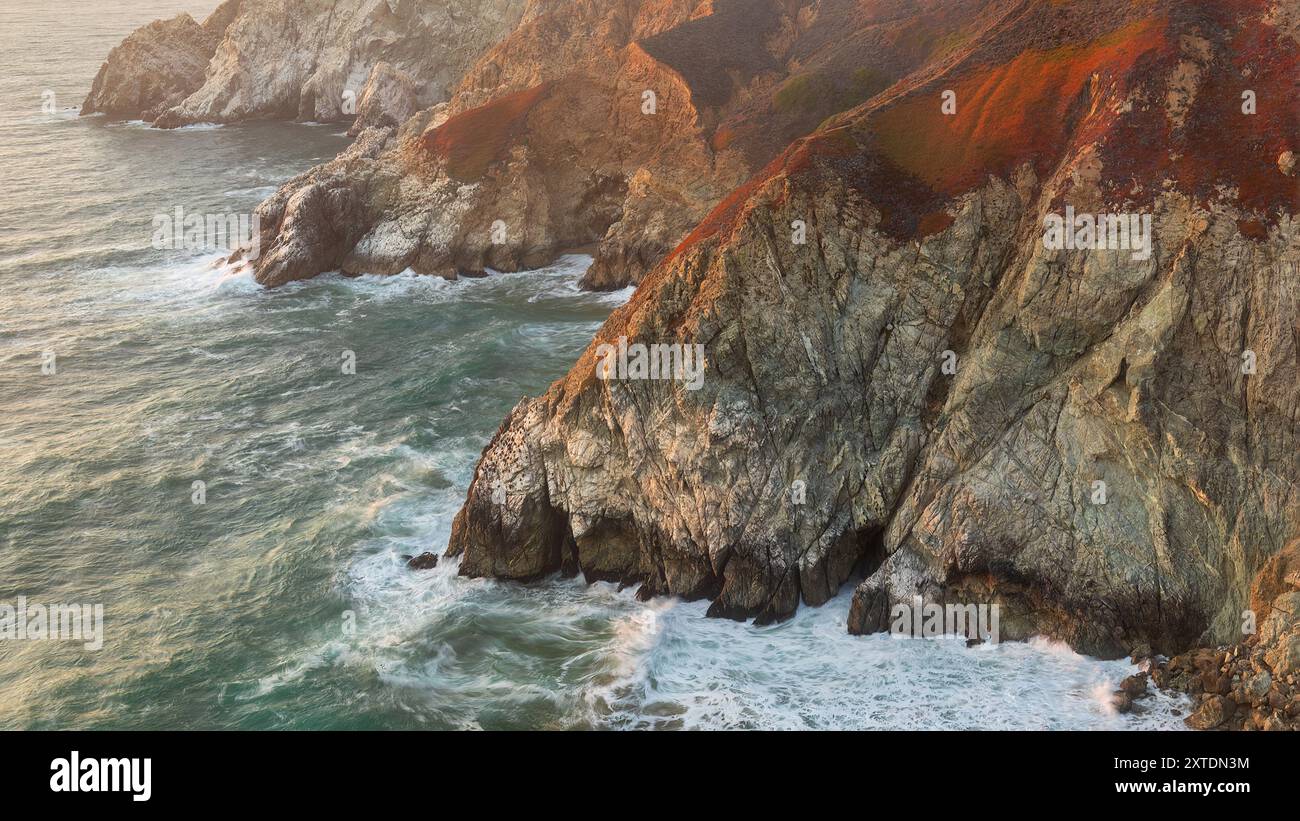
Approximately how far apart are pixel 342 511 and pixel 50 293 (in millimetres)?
42232

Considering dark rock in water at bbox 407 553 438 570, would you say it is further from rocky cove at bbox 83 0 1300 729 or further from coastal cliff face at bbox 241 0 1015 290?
coastal cliff face at bbox 241 0 1015 290

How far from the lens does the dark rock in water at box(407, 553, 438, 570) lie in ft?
133

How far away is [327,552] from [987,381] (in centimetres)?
2721

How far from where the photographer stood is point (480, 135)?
77812 mm

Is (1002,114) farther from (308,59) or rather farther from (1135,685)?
(308,59)

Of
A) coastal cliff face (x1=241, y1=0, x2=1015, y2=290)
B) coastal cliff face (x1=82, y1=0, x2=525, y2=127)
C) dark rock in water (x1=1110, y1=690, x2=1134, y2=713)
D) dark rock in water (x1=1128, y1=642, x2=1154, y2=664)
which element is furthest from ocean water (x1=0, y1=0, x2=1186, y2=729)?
coastal cliff face (x1=82, y1=0, x2=525, y2=127)

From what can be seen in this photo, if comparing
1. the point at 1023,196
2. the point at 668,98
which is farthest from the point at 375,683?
the point at 668,98

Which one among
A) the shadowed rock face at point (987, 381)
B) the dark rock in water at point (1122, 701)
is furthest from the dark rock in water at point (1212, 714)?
the shadowed rock face at point (987, 381)

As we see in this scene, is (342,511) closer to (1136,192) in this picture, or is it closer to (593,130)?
(1136,192)

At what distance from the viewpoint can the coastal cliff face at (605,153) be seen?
69.8 m

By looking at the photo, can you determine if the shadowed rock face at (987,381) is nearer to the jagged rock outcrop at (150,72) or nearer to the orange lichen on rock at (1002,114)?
the orange lichen on rock at (1002,114)

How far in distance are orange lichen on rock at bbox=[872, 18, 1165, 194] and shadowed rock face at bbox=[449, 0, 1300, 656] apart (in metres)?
0.14

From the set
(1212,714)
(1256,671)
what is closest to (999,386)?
(1256,671)

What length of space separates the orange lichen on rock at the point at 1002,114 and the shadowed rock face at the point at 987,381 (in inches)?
5.5
